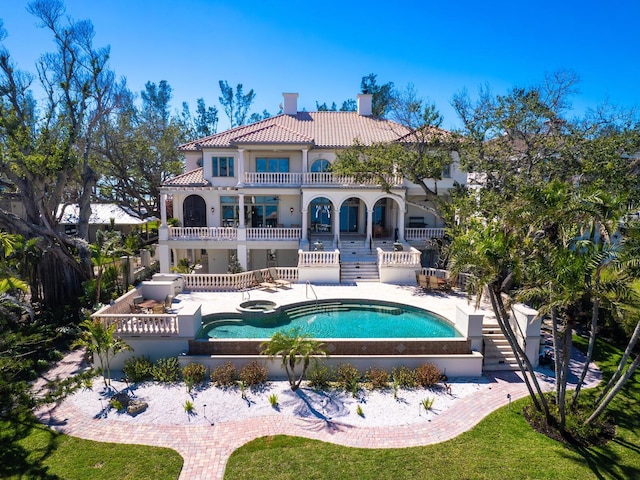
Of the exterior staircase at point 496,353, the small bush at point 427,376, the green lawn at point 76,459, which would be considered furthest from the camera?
the exterior staircase at point 496,353

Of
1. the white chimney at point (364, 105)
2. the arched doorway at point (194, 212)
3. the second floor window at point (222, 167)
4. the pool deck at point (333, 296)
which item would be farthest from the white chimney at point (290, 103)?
the pool deck at point (333, 296)

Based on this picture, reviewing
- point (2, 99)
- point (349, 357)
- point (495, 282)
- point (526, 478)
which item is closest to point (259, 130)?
point (2, 99)

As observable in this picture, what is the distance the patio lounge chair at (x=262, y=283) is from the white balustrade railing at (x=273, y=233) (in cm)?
439

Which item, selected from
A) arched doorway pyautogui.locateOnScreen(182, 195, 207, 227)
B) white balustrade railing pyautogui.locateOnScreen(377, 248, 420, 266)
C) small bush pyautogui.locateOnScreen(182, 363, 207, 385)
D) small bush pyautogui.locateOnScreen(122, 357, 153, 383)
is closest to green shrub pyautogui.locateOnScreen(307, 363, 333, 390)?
Result: small bush pyautogui.locateOnScreen(182, 363, 207, 385)

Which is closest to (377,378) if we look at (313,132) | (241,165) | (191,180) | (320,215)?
(241,165)

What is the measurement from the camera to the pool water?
15.8 meters

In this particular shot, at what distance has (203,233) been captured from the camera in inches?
A: 1045

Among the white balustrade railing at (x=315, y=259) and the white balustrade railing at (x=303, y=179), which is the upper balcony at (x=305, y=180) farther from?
the white balustrade railing at (x=315, y=259)

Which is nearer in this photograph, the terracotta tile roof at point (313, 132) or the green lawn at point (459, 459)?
the green lawn at point (459, 459)

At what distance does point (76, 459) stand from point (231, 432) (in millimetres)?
3712

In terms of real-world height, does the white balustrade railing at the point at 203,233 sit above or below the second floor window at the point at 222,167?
below

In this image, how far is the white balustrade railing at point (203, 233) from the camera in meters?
26.3

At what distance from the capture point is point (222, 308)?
18.4 m

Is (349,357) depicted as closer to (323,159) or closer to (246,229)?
(246,229)
